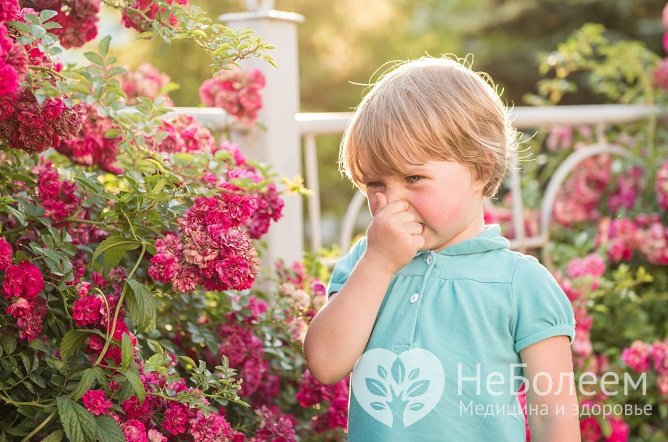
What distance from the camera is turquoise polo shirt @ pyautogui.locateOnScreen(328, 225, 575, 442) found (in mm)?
1737

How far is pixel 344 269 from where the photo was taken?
194 cm

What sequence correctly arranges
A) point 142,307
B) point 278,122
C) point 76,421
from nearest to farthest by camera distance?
1. point 76,421
2. point 142,307
3. point 278,122

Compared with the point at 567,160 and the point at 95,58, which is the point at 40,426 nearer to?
the point at 95,58

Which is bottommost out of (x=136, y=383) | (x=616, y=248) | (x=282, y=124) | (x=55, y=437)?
(x=616, y=248)

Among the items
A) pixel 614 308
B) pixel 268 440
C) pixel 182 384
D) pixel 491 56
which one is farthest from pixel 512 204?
pixel 491 56

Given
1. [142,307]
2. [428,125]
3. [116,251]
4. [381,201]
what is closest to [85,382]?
[142,307]

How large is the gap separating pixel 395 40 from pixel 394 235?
48.0 ft

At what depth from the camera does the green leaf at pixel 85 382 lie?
5.30 feet

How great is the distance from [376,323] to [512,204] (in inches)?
105

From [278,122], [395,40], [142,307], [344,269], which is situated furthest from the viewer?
[395,40]

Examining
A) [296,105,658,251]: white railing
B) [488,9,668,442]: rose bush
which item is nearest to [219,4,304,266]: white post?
[296,105,658,251]: white railing

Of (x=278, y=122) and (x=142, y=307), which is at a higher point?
(x=278, y=122)

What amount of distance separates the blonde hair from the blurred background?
32.3 ft

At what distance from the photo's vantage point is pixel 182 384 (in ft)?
A: 5.94
